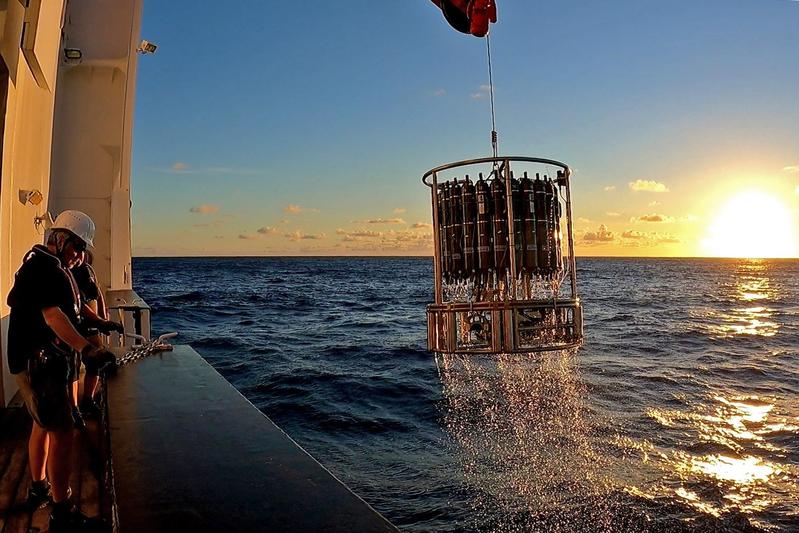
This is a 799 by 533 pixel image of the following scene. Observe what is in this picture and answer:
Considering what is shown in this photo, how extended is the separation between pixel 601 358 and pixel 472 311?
57.2ft

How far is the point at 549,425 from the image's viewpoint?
12.9m

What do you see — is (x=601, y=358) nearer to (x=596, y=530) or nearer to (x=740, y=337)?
(x=740, y=337)

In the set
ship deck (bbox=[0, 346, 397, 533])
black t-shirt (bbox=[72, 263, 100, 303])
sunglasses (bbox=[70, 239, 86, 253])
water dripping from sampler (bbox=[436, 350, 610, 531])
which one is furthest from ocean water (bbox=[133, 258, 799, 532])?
sunglasses (bbox=[70, 239, 86, 253])

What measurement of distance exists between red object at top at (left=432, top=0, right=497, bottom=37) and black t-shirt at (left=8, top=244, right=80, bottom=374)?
3.60 metres

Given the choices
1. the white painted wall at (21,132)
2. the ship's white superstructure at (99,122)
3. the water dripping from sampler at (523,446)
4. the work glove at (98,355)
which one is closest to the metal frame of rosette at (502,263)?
the water dripping from sampler at (523,446)

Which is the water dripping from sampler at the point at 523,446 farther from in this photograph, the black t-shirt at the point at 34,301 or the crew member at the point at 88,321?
the black t-shirt at the point at 34,301

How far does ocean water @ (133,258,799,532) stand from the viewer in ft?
29.1

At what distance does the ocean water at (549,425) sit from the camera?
8859mm

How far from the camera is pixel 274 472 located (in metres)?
3.46

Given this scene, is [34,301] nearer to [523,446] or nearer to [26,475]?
[26,475]

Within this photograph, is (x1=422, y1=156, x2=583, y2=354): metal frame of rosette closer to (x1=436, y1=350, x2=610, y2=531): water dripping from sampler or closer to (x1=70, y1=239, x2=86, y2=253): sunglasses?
(x1=436, y1=350, x2=610, y2=531): water dripping from sampler

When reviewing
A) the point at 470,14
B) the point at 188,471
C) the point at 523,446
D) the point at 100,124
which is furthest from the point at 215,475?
the point at 100,124

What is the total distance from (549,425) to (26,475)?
10.0 metres

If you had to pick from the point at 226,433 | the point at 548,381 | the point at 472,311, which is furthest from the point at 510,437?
the point at 226,433
